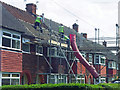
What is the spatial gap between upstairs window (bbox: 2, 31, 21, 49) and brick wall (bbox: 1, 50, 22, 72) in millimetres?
570

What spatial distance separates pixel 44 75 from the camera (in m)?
29.2

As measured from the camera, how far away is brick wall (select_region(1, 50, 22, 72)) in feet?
72.9

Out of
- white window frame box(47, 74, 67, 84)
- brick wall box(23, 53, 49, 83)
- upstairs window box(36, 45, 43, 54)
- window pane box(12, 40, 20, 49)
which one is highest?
window pane box(12, 40, 20, 49)

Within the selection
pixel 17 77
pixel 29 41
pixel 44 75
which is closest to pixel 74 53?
pixel 44 75

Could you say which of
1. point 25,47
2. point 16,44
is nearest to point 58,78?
point 25,47

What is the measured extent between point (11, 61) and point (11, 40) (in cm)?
161

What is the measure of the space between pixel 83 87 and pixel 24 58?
28.8 feet

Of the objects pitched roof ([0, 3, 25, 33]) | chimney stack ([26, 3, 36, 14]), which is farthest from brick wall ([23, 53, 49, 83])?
chimney stack ([26, 3, 36, 14])

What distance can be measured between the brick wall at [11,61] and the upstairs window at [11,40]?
0.57 metres

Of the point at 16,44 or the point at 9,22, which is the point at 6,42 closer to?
the point at 16,44

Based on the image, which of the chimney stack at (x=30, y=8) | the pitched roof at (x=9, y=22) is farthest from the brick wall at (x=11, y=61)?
the chimney stack at (x=30, y=8)

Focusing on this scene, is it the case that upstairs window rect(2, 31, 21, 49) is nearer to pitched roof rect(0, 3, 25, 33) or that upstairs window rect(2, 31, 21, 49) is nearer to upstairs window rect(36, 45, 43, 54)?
pitched roof rect(0, 3, 25, 33)

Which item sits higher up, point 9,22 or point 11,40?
point 9,22

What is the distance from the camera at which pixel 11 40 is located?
915 inches
